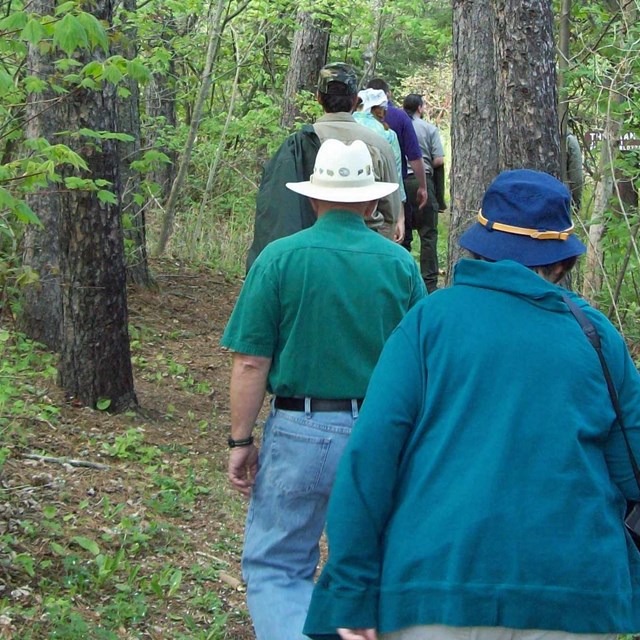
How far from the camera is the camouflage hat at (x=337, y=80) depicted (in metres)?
5.81

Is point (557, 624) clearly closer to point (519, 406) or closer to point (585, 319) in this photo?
point (519, 406)

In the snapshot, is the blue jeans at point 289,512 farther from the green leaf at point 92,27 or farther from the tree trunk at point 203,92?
the tree trunk at point 203,92

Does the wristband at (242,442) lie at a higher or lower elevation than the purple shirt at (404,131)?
lower

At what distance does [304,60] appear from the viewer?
50.9ft

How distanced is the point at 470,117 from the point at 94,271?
11.0 ft

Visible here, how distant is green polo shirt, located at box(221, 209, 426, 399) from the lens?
3732 millimetres

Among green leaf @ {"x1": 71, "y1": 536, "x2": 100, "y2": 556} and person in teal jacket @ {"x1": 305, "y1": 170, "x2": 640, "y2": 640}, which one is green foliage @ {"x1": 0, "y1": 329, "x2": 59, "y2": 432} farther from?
person in teal jacket @ {"x1": 305, "y1": 170, "x2": 640, "y2": 640}

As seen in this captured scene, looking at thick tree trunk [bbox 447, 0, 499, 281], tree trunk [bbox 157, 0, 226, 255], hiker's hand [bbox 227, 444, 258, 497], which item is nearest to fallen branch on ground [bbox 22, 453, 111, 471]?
hiker's hand [bbox 227, 444, 258, 497]

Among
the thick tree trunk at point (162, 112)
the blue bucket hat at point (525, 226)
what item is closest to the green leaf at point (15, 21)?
the blue bucket hat at point (525, 226)

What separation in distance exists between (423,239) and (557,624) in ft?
32.7

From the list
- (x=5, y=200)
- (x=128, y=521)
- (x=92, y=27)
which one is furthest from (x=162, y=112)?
(x=5, y=200)

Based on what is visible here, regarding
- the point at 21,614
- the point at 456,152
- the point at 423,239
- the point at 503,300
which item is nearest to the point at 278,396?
the point at 503,300

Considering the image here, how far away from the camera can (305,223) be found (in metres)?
5.67

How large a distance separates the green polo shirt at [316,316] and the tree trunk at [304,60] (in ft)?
37.8
